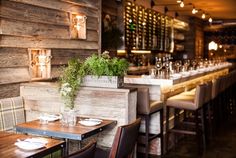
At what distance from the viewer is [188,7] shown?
1051cm

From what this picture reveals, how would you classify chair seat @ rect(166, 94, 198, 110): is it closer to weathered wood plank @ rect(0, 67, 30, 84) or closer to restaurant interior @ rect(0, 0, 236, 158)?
restaurant interior @ rect(0, 0, 236, 158)

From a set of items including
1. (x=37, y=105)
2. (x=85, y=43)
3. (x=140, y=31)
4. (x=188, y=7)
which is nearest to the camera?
Answer: (x=37, y=105)

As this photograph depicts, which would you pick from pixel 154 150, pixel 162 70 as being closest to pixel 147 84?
pixel 162 70

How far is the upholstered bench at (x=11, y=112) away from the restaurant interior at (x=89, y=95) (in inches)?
0.4

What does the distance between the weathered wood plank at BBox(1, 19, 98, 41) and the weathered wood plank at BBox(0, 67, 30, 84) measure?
1.38 feet

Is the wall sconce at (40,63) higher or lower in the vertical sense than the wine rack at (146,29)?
lower

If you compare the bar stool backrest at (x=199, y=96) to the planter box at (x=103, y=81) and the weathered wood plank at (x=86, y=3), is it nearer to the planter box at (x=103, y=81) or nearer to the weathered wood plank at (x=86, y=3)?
the planter box at (x=103, y=81)

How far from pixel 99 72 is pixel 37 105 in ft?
2.92

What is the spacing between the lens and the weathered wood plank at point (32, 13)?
3992mm

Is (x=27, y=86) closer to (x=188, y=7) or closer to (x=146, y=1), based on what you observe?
(x=146, y=1)

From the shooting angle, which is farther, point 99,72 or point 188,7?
point 188,7

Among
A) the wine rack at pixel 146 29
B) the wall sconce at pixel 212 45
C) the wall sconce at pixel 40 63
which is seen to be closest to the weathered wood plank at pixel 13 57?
the wall sconce at pixel 40 63

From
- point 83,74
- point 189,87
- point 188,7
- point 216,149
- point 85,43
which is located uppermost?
point 188,7

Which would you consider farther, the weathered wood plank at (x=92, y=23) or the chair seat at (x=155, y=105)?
the weathered wood plank at (x=92, y=23)
